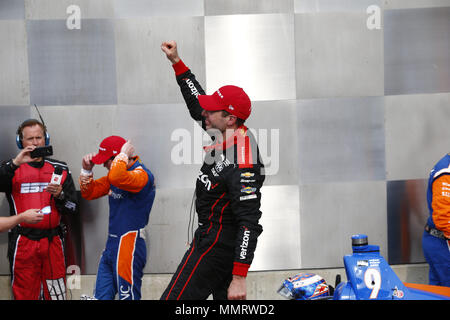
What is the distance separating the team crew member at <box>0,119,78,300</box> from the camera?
4840 millimetres

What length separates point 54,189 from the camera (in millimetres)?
4824

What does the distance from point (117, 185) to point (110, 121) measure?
1176 millimetres

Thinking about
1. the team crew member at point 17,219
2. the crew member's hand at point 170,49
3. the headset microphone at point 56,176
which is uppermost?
the crew member's hand at point 170,49

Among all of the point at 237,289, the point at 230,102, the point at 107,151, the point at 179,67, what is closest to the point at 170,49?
the point at 179,67

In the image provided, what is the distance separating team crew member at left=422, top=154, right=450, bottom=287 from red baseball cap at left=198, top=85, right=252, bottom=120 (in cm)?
188

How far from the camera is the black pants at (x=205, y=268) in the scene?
347 centimetres

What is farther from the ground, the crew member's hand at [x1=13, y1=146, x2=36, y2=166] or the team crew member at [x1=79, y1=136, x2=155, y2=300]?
the crew member's hand at [x1=13, y1=146, x2=36, y2=166]

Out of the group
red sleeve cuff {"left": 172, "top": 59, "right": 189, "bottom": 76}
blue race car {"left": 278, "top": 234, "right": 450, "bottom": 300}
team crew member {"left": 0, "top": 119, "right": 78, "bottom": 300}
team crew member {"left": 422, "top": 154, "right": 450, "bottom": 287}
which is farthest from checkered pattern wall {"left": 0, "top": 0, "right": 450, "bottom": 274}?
blue race car {"left": 278, "top": 234, "right": 450, "bottom": 300}

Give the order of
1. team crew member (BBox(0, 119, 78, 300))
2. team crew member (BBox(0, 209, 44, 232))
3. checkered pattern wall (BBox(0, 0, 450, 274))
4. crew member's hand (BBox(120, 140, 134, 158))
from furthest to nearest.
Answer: checkered pattern wall (BBox(0, 0, 450, 274)), team crew member (BBox(0, 119, 78, 300)), crew member's hand (BBox(120, 140, 134, 158)), team crew member (BBox(0, 209, 44, 232))

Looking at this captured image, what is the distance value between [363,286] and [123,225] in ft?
7.72

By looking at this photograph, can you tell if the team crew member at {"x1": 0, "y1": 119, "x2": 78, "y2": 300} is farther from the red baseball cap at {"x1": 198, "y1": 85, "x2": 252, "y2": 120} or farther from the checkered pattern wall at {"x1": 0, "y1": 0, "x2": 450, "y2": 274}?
the red baseball cap at {"x1": 198, "y1": 85, "x2": 252, "y2": 120}

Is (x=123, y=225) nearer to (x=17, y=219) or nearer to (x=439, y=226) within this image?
(x=17, y=219)

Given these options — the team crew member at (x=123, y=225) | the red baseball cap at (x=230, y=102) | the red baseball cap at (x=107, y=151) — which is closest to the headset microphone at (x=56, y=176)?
the team crew member at (x=123, y=225)

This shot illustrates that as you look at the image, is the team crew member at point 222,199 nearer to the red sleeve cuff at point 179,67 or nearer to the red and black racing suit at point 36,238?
the red sleeve cuff at point 179,67
